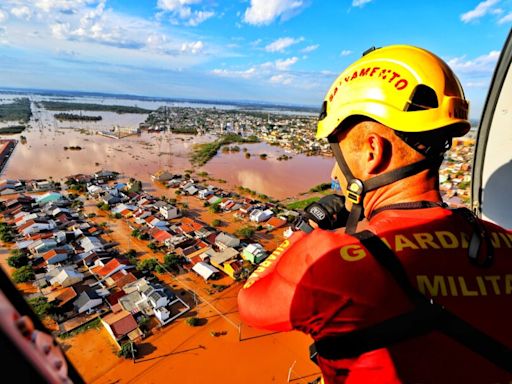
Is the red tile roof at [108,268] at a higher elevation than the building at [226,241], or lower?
lower

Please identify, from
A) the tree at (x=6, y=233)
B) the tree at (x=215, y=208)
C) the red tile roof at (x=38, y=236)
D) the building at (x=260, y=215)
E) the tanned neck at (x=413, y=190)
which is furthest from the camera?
the tree at (x=215, y=208)

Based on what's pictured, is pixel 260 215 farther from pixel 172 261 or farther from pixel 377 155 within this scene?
pixel 377 155

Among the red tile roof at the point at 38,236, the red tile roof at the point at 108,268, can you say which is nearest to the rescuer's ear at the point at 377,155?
the red tile roof at the point at 108,268

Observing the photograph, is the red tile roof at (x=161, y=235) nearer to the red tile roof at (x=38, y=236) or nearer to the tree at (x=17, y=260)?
the red tile roof at (x=38, y=236)

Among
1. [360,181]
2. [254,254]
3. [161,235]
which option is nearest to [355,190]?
[360,181]

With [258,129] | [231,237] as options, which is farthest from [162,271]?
[258,129]

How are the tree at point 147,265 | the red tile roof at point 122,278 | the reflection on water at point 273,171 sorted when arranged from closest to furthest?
the red tile roof at point 122,278 → the tree at point 147,265 → the reflection on water at point 273,171

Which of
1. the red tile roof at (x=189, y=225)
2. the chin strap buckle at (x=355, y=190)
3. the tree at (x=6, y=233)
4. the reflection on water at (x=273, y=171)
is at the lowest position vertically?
the tree at (x=6, y=233)
